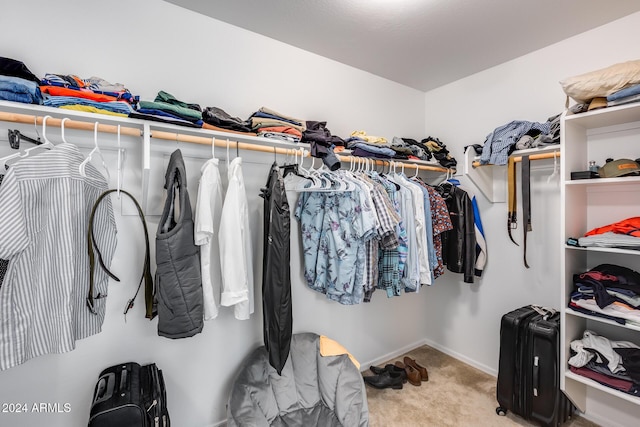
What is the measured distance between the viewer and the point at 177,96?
5.78ft

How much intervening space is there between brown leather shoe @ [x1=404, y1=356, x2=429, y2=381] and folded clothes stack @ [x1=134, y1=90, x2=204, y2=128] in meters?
2.39

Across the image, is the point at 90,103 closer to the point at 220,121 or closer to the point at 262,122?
the point at 220,121

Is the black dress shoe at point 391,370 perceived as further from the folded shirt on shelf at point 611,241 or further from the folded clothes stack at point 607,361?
the folded shirt on shelf at point 611,241

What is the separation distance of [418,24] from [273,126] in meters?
1.12

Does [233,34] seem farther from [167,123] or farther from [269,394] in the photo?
[269,394]

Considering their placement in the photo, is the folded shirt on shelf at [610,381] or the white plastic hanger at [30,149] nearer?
the white plastic hanger at [30,149]

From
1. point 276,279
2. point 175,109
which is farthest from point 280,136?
point 276,279

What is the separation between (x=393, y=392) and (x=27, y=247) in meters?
2.34

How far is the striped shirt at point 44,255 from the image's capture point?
1.07 m

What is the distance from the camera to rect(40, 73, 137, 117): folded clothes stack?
127cm

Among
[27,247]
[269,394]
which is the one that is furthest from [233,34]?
[269,394]

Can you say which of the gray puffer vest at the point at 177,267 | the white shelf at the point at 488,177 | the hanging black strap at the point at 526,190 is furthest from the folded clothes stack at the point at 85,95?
the hanging black strap at the point at 526,190

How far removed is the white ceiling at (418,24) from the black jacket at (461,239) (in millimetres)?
1094

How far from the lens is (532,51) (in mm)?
2271
